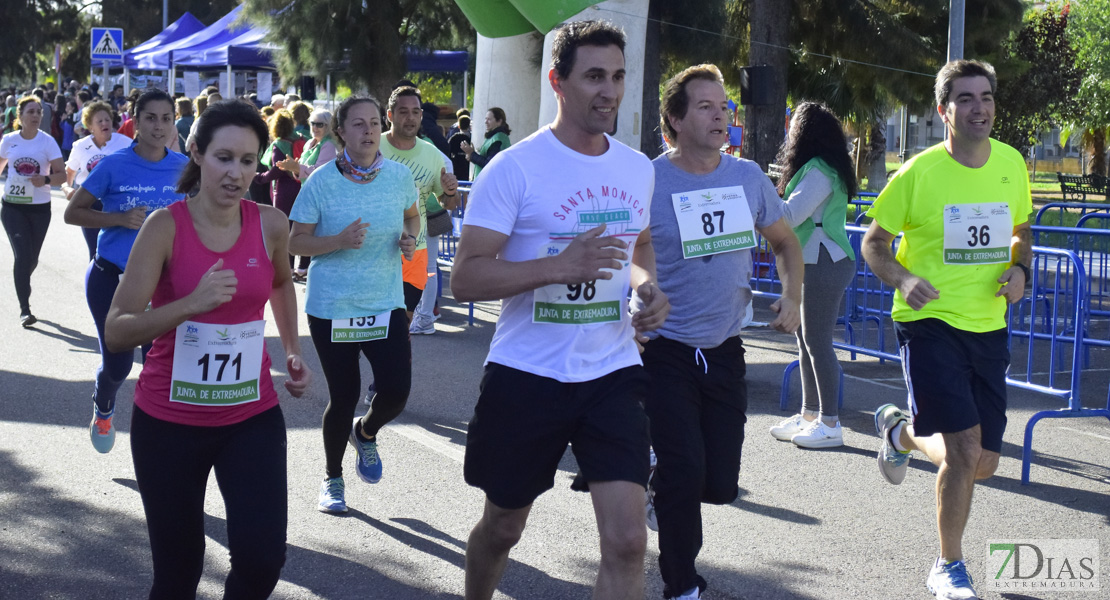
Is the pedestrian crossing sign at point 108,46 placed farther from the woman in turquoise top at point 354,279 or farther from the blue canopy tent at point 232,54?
the woman in turquoise top at point 354,279

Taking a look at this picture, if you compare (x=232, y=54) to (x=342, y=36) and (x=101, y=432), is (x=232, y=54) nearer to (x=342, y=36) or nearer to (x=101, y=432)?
(x=342, y=36)

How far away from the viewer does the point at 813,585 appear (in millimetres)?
4633

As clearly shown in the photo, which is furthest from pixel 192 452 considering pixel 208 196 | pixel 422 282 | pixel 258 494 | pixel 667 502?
pixel 422 282

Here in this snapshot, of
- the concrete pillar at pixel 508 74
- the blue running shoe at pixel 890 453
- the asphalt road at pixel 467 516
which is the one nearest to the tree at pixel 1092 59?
the concrete pillar at pixel 508 74

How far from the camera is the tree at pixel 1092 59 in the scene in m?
33.4

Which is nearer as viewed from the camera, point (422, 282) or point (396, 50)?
point (422, 282)

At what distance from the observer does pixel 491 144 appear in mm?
14891

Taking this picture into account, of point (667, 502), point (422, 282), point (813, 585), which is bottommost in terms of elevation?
point (813, 585)

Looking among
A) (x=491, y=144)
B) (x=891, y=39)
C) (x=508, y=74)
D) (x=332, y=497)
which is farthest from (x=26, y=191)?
(x=891, y=39)

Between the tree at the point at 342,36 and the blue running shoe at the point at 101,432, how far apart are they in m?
20.0

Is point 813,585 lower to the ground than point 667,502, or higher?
lower

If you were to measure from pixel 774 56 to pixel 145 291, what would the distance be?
60.4 feet

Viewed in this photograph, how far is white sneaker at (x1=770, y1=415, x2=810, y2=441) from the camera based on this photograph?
705cm

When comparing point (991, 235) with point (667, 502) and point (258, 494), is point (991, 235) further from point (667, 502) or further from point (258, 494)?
point (258, 494)
